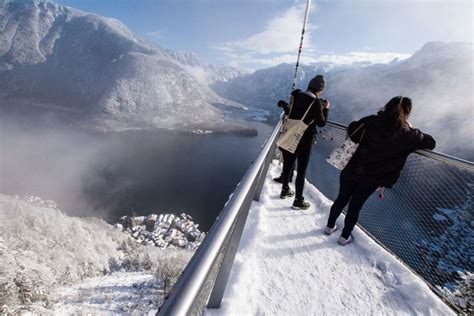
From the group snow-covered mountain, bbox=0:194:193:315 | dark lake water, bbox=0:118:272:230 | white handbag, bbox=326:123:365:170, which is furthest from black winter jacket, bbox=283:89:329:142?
dark lake water, bbox=0:118:272:230

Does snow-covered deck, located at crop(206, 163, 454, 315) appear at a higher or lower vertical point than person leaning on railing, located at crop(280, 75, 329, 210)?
lower

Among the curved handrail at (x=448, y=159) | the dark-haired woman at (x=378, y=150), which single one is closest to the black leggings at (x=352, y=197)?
the dark-haired woman at (x=378, y=150)

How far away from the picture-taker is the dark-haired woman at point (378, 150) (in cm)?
262

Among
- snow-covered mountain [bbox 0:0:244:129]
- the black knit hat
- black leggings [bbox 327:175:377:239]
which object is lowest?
black leggings [bbox 327:175:377:239]

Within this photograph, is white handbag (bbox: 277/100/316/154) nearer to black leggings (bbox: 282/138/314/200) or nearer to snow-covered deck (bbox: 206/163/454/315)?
black leggings (bbox: 282/138/314/200)

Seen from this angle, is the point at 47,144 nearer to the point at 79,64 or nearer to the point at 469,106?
the point at 79,64

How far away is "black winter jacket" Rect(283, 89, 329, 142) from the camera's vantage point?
339 cm

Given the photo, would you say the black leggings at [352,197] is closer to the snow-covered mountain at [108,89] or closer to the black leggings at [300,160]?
the black leggings at [300,160]

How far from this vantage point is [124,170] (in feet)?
246

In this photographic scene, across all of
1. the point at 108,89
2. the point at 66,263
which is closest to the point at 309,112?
the point at 66,263

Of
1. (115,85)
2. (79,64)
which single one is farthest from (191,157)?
(79,64)

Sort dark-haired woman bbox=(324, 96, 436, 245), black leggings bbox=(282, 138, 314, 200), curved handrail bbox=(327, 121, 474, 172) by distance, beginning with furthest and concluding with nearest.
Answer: black leggings bbox=(282, 138, 314, 200), dark-haired woman bbox=(324, 96, 436, 245), curved handrail bbox=(327, 121, 474, 172)

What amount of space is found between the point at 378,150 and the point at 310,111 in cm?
104

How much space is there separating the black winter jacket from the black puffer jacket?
50 cm
